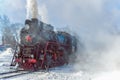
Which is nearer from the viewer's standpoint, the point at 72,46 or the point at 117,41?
the point at 117,41

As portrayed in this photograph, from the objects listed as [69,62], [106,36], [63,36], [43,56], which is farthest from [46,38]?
[106,36]

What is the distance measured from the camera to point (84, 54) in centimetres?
2694

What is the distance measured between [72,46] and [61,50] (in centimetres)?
405

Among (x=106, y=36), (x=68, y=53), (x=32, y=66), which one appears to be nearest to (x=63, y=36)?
(x=68, y=53)

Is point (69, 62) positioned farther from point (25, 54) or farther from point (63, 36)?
point (25, 54)

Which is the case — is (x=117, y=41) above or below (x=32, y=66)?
above

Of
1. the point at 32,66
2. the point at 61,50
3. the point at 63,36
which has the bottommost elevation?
the point at 32,66

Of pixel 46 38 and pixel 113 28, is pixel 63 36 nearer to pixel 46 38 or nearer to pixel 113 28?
pixel 46 38

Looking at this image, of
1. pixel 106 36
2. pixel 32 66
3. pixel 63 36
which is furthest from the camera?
pixel 106 36

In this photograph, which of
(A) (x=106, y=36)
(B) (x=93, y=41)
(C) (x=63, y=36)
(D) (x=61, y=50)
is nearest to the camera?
(D) (x=61, y=50)

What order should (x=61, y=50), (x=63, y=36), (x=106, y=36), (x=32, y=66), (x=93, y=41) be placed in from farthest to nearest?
(x=93, y=41), (x=106, y=36), (x=63, y=36), (x=61, y=50), (x=32, y=66)

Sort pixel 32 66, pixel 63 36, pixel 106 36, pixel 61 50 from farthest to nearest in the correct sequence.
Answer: pixel 106 36 < pixel 63 36 < pixel 61 50 < pixel 32 66

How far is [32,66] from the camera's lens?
17641 millimetres

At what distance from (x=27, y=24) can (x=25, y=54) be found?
2.19 meters
